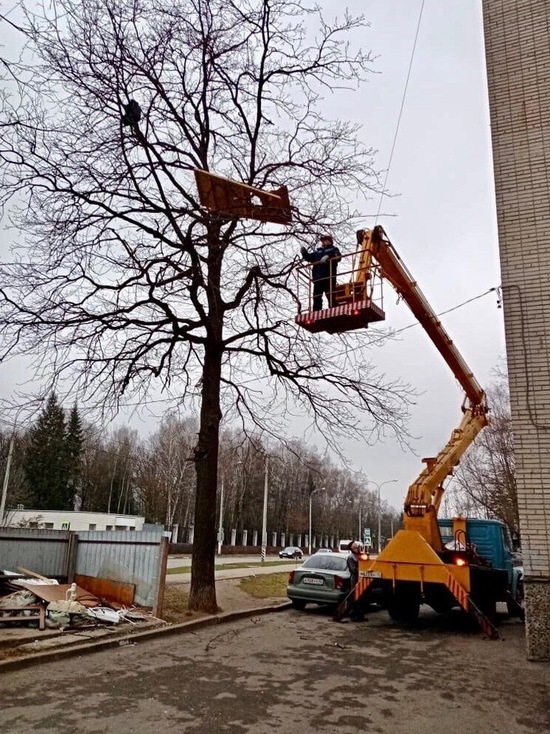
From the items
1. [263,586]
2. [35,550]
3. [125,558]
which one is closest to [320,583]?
[125,558]

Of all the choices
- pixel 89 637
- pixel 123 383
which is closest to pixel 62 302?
pixel 123 383

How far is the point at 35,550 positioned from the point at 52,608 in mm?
3256

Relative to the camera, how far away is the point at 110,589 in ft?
37.9

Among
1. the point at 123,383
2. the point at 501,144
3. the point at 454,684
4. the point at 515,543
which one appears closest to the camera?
the point at 454,684

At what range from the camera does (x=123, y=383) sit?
12852 millimetres

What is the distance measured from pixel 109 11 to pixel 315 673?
1069 centimetres

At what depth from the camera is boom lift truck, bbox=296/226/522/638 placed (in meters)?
9.66

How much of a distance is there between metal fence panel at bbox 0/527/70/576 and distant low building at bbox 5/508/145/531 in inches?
1343

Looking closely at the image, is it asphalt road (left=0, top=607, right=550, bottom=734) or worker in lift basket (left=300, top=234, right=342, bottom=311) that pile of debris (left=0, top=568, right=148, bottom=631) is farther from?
worker in lift basket (left=300, top=234, right=342, bottom=311)

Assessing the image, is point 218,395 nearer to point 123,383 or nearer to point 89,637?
point 123,383

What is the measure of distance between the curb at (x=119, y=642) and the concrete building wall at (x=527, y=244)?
18.5ft

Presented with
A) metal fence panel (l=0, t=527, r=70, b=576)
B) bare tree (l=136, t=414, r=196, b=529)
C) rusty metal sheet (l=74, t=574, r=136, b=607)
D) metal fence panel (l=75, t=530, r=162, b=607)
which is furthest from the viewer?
bare tree (l=136, t=414, r=196, b=529)

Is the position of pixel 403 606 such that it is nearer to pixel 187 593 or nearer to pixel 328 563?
pixel 328 563

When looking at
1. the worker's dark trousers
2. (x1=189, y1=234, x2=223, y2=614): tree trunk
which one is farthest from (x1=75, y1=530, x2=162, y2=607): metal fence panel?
the worker's dark trousers
